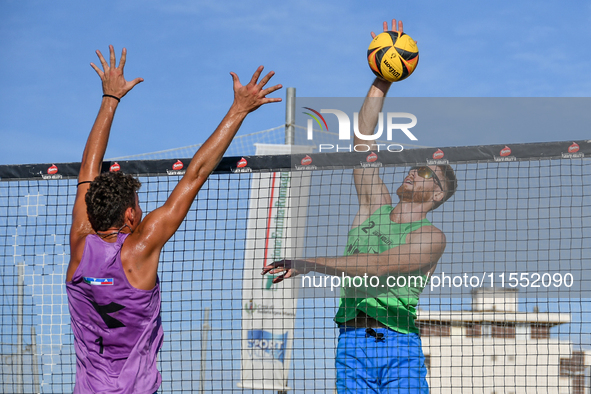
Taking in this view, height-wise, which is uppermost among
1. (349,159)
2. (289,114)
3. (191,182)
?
(289,114)

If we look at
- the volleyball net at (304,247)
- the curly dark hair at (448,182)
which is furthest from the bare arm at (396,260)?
the curly dark hair at (448,182)

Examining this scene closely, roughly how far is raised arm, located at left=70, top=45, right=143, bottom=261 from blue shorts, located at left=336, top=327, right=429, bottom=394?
2.24m

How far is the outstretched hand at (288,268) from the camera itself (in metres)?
4.16

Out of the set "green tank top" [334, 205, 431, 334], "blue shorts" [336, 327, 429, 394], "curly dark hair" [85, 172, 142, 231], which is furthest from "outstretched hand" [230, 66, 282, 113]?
"blue shorts" [336, 327, 429, 394]

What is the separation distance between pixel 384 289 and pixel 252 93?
6.44 feet

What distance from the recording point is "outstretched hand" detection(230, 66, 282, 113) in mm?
3320

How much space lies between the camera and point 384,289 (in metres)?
4.43

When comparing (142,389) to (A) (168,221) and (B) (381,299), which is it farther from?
(B) (381,299)

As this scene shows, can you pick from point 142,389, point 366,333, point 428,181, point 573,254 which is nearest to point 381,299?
point 366,333

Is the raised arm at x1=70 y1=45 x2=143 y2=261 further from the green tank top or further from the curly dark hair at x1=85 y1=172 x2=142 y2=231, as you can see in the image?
the green tank top

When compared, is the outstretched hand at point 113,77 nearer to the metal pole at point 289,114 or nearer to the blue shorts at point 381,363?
the blue shorts at point 381,363

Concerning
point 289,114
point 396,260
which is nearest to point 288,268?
point 396,260

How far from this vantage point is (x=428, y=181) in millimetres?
4711

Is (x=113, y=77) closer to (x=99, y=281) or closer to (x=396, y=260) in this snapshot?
(x=99, y=281)
